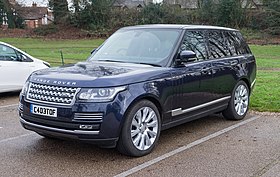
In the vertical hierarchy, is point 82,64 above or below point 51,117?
above

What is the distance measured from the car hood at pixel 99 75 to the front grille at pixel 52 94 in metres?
0.06

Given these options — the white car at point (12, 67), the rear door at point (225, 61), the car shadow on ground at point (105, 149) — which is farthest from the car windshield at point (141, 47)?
the white car at point (12, 67)

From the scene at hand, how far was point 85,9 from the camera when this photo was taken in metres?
40.2

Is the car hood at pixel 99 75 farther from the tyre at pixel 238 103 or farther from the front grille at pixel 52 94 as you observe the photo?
the tyre at pixel 238 103

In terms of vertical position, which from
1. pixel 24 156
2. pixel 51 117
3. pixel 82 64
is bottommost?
pixel 24 156

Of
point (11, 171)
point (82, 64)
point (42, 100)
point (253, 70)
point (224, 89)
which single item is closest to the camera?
point (11, 171)

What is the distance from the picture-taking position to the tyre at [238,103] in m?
7.11

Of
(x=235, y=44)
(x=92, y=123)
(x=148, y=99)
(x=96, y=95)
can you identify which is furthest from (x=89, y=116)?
(x=235, y=44)

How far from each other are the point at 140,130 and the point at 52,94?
4.01 ft

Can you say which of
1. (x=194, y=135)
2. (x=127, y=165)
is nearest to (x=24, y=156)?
(x=127, y=165)

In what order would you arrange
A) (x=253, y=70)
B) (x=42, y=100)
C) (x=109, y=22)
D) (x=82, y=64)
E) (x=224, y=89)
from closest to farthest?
(x=42, y=100), (x=82, y=64), (x=224, y=89), (x=253, y=70), (x=109, y=22)

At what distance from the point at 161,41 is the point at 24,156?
8.61 feet

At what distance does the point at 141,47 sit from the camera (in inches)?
243

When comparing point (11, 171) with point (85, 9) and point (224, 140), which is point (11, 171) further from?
point (85, 9)
